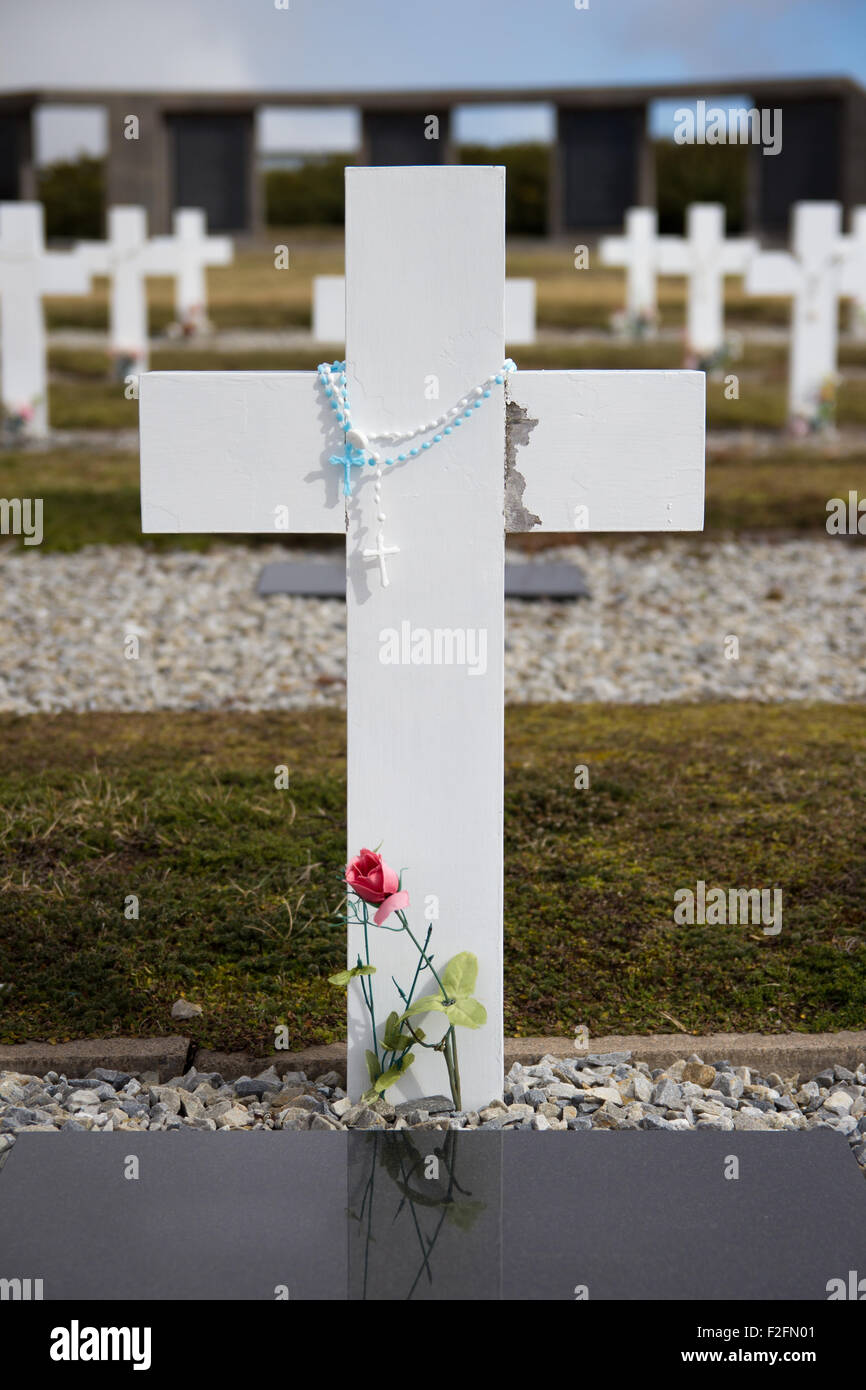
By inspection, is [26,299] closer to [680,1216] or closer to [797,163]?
[680,1216]

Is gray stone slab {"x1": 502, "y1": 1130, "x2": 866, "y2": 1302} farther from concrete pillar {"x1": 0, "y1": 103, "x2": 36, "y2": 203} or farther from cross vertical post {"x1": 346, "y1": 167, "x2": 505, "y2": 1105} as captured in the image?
concrete pillar {"x1": 0, "y1": 103, "x2": 36, "y2": 203}

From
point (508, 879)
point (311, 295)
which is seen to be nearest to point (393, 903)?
point (508, 879)

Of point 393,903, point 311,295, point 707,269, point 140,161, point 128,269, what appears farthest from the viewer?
point 140,161

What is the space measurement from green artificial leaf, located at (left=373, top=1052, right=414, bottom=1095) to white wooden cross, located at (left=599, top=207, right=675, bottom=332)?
12.3 metres

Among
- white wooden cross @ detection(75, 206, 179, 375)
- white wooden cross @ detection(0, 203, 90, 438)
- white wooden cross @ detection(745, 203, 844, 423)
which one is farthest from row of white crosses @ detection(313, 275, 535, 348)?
white wooden cross @ detection(75, 206, 179, 375)

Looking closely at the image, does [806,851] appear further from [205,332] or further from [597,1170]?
[205,332]

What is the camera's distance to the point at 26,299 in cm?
1090

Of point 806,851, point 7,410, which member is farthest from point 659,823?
point 7,410

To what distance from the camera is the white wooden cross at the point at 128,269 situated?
12688 millimetres

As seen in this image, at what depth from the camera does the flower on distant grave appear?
103 inches

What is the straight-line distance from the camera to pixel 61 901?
12.6 feet

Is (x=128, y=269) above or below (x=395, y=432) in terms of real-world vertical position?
above

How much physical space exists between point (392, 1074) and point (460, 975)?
0.73ft

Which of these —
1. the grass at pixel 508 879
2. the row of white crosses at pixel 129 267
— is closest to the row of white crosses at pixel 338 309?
the grass at pixel 508 879
